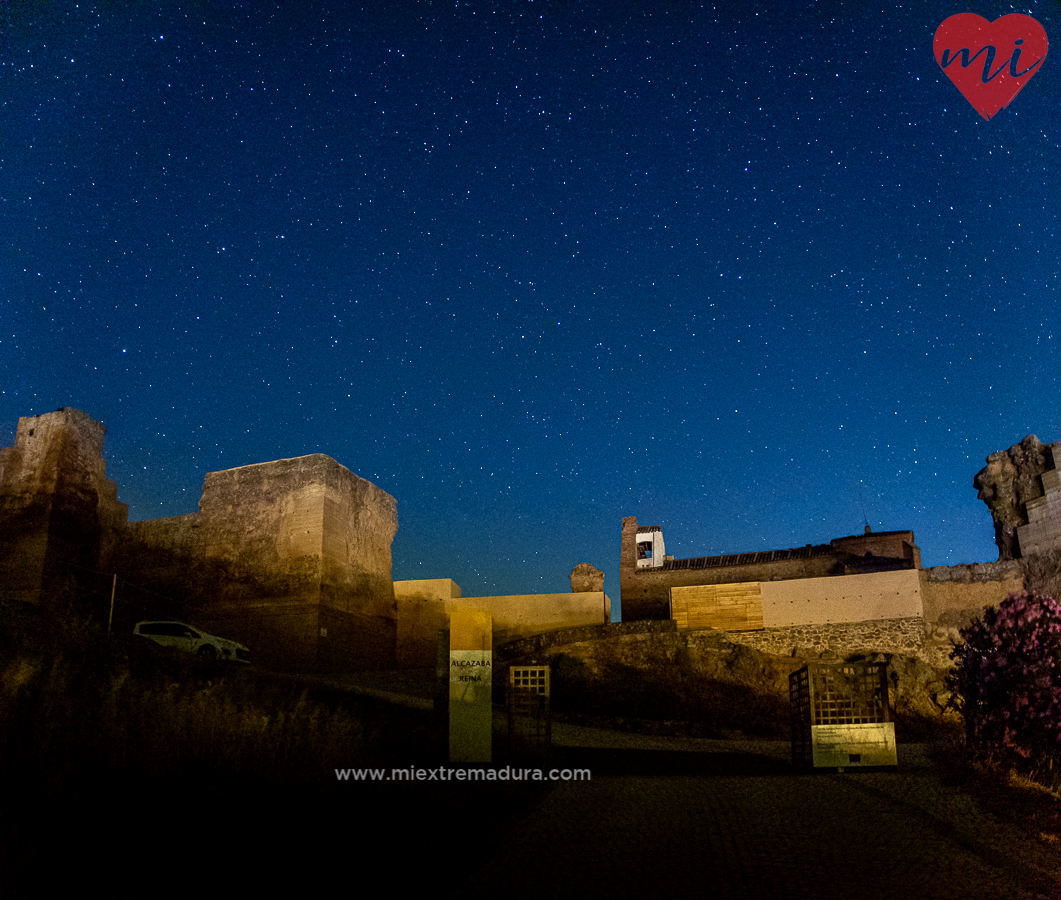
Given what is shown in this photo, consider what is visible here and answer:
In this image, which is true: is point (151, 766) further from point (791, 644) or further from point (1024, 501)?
point (1024, 501)

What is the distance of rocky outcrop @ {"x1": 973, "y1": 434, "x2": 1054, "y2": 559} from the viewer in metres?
27.9

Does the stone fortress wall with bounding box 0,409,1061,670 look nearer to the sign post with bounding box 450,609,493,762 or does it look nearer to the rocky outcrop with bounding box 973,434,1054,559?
the rocky outcrop with bounding box 973,434,1054,559

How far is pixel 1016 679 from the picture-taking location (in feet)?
38.0

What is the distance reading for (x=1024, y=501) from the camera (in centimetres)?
2809

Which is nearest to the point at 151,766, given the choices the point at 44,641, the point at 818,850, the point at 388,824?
the point at 388,824

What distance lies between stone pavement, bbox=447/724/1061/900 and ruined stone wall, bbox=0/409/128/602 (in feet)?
65.5

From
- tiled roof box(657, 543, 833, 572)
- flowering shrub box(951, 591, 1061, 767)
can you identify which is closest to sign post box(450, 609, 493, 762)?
flowering shrub box(951, 591, 1061, 767)

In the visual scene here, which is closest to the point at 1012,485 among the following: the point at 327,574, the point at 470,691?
the point at 327,574

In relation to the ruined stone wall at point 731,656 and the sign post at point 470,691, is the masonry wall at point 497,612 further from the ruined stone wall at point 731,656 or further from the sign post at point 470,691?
the sign post at point 470,691

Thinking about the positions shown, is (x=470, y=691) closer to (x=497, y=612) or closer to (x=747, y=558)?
(x=497, y=612)

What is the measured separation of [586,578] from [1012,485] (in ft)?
50.9

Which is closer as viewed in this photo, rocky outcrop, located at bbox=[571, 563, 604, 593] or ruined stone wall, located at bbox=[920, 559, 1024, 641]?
ruined stone wall, located at bbox=[920, 559, 1024, 641]

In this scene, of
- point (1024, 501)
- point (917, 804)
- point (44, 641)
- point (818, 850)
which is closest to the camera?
point (818, 850)

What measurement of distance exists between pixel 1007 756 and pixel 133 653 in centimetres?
1273
